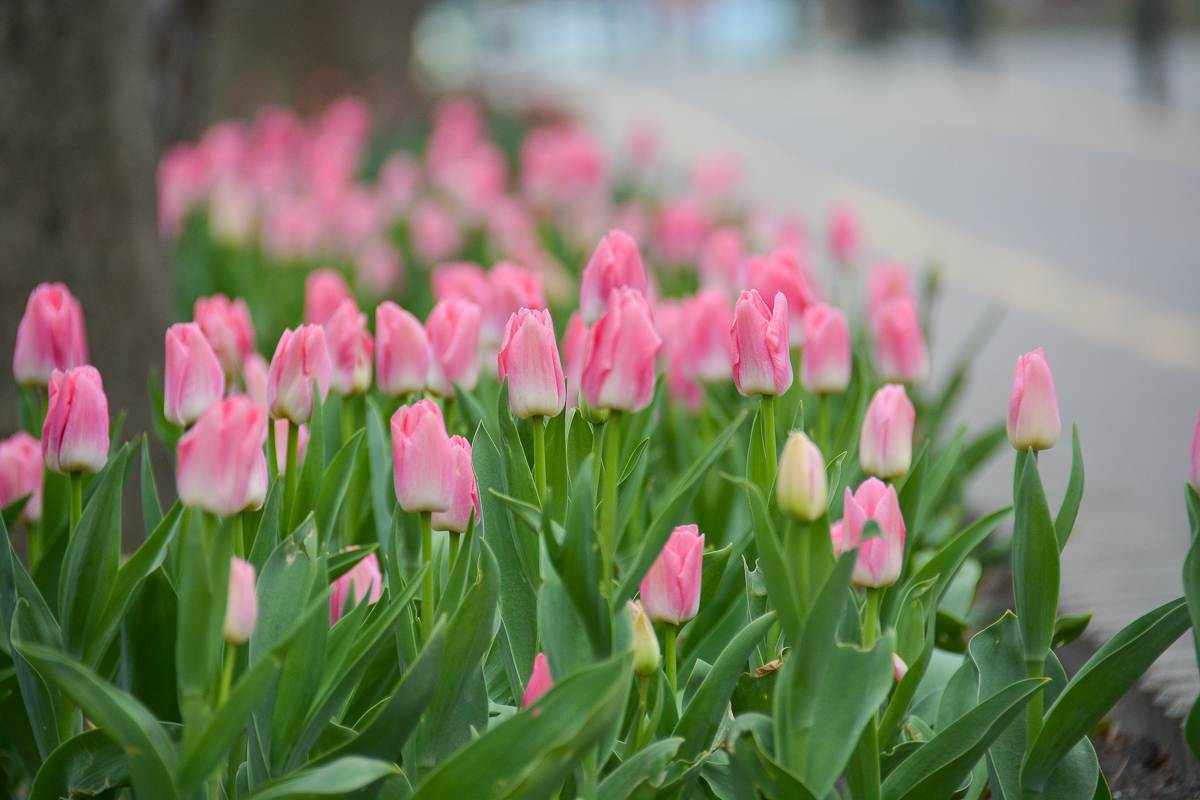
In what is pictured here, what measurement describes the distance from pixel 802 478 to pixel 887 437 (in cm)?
45

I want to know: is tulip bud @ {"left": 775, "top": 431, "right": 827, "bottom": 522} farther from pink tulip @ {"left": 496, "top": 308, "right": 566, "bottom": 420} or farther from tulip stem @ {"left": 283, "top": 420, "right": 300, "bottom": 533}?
tulip stem @ {"left": 283, "top": 420, "right": 300, "bottom": 533}

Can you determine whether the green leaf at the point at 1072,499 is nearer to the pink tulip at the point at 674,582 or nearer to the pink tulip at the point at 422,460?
the pink tulip at the point at 674,582

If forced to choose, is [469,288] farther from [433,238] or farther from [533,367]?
[433,238]

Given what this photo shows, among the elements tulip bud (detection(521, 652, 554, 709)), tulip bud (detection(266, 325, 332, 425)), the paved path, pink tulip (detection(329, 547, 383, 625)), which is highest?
tulip bud (detection(266, 325, 332, 425))

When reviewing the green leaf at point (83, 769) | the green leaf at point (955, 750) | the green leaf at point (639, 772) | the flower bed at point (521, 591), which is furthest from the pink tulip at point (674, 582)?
the green leaf at point (83, 769)

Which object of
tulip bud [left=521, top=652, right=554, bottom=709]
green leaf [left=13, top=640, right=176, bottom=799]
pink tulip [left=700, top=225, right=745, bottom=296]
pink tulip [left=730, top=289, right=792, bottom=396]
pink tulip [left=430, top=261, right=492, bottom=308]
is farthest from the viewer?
pink tulip [left=700, top=225, right=745, bottom=296]

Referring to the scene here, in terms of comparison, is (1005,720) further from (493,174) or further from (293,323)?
(493,174)

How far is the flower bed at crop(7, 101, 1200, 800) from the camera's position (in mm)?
1432

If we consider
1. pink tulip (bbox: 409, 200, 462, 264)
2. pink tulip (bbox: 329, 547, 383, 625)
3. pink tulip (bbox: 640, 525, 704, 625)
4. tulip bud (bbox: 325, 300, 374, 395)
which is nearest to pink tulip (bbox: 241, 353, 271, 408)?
tulip bud (bbox: 325, 300, 374, 395)

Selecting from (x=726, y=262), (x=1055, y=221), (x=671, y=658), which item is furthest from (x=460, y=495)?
(x=1055, y=221)

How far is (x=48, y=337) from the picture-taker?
2.07 meters

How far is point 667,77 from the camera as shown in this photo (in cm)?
2314

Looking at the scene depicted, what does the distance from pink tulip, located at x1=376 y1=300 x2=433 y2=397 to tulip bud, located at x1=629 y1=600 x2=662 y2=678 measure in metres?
0.57

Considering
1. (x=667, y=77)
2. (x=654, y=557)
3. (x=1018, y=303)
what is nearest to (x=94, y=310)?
(x=654, y=557)
